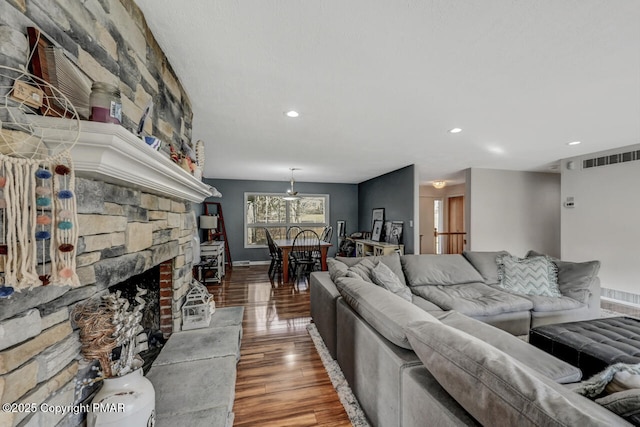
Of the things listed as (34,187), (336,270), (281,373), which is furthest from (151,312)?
(34,187)

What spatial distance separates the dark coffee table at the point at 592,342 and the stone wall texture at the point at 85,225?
8.85 ft

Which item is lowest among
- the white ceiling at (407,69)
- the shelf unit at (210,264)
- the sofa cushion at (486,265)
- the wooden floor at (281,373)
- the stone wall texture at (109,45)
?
the wooden floor at (281,373)

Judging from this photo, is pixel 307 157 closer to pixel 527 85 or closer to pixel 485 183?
pixel 527 85

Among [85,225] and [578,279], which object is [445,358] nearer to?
[85,225]

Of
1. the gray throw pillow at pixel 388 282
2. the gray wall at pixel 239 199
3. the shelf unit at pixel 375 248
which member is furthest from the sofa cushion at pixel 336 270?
the gray wall at pixel 239 199

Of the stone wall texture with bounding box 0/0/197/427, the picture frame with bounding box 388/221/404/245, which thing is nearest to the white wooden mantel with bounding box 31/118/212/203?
the stone wall texture with bounding box 0/0/197/427

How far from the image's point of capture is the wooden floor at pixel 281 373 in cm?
169

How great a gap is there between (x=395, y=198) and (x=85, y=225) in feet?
18.0

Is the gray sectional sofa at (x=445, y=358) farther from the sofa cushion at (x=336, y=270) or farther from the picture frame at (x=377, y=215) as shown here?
the picture frame at (x=377, y=215)

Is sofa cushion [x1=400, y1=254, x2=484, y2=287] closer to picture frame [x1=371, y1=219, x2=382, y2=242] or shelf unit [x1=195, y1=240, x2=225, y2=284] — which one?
picture frame [x1=371, y1=219, x2=382, y2=242]

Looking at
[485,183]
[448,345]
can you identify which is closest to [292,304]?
[448,345]

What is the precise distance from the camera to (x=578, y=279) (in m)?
2.79

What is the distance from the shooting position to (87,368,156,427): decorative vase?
0.97 metres

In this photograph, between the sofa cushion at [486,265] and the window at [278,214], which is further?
the window at [278,214]
